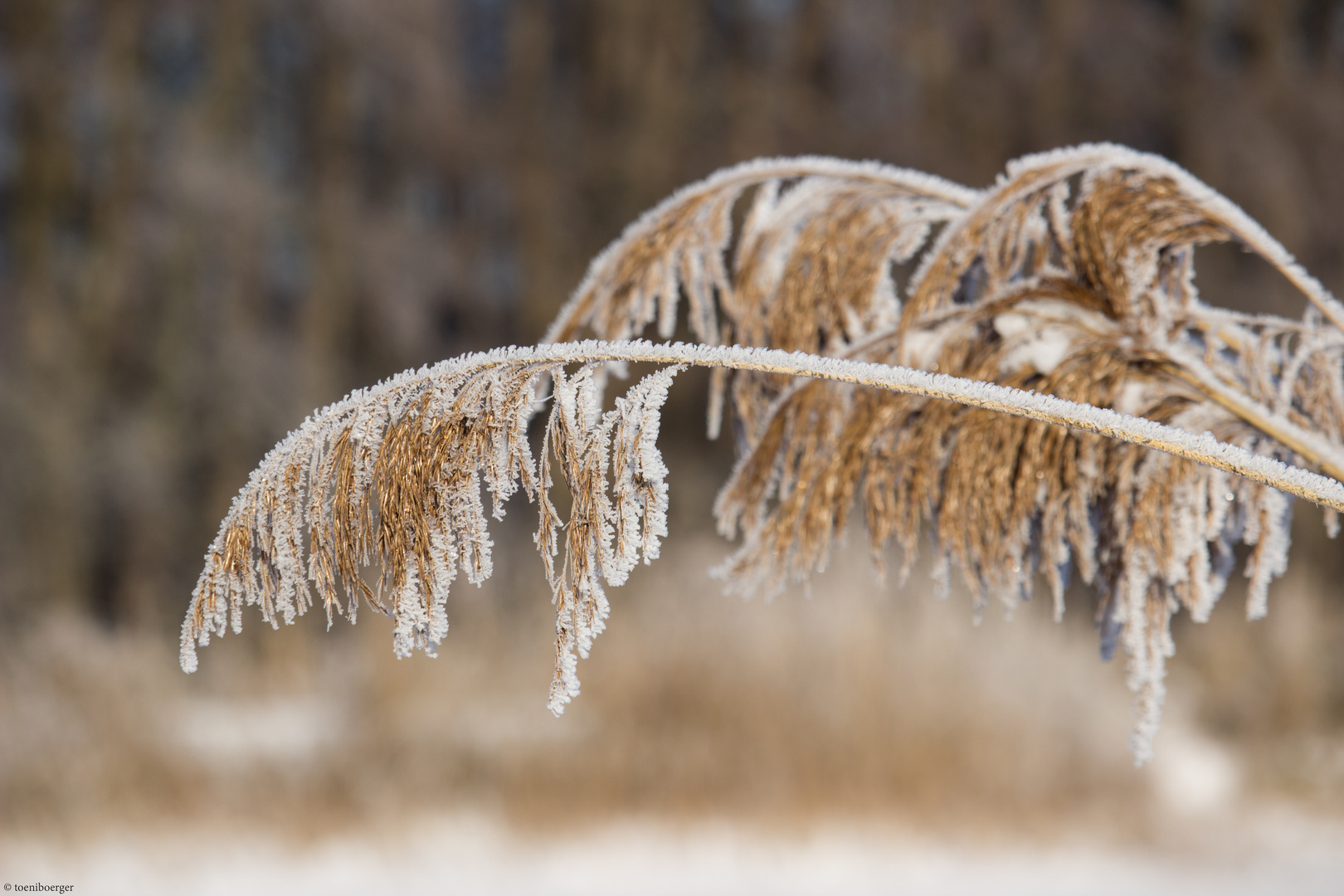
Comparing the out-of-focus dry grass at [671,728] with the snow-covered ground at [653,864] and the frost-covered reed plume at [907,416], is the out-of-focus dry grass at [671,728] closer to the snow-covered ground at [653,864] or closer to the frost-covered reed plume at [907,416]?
the snow-covered ground at [653,864]

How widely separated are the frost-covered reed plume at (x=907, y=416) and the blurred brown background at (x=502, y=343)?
290 cm

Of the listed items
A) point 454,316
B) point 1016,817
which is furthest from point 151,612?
point 1016,817

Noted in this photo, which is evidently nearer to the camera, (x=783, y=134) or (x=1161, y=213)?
(x=1161, y=213)

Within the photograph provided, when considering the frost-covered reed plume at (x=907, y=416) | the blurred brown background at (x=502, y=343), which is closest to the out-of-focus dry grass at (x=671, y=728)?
the blurred brown background at (x=502, y=343)

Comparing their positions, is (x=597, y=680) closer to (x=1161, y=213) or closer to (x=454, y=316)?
(x=454, y=316)

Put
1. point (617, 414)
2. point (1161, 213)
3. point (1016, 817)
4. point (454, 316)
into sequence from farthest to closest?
point (454, 316) < point (1016, 817) < point (1161, 213) < point (617, 414)

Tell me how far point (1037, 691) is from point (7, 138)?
5.52 m

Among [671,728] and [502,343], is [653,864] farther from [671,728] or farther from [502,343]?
[502,343]

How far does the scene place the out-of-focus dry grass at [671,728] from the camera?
11.3 feet

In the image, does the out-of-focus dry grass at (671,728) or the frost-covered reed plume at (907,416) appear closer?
the frost-covered reed plume at (907,416)

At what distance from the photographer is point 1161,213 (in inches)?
29.2

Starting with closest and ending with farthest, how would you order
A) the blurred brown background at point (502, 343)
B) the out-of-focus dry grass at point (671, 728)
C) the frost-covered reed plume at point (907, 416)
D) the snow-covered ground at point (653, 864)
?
the frost-covered reed plume at point (907, 416)
the snow-covered ground at point (653, 864)
the out-of-focus dry grass at point (671, 728)
the blurred brown background at point (502, 343)

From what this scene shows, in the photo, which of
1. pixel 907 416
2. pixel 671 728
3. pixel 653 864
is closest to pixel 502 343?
pixel 671 728

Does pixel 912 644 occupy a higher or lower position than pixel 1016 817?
higher
